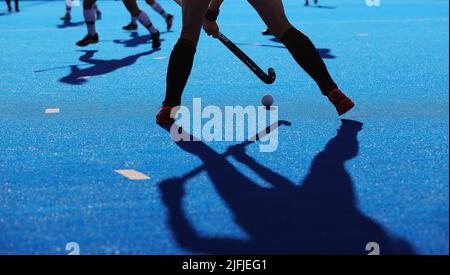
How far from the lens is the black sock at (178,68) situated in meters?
4.69

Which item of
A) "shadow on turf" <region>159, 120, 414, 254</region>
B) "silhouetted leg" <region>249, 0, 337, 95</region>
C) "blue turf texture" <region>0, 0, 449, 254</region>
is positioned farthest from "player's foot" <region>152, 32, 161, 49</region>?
"shadow on turf" <region>159, 120, 414, 254</region>

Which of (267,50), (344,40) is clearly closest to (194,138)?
(267,50)

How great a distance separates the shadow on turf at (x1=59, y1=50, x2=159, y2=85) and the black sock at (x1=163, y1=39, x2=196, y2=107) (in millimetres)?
2145

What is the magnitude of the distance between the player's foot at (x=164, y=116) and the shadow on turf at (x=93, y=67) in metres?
2.10

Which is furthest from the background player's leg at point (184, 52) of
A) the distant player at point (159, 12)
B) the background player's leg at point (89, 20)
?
the distant player at point (159, 12)

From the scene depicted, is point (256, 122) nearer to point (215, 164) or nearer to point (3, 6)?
point (215, 164)

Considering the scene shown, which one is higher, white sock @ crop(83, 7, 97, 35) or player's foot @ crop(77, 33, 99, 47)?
white sock @ crop(83, 7, 97, 35)

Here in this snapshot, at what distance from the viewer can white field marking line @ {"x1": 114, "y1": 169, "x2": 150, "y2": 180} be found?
3553 mm

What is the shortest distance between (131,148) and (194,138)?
0.41 m

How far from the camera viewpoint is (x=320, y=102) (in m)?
5.45

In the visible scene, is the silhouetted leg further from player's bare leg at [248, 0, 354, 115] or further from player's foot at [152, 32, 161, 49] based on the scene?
player's foot at [152, 32, 161, 49]

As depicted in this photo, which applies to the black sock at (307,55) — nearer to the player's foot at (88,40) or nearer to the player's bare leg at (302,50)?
the player's bare leg at (302,50)

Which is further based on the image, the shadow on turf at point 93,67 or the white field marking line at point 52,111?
the shadow on turf at point 93,67

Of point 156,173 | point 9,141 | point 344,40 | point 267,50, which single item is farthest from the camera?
point 344,40
